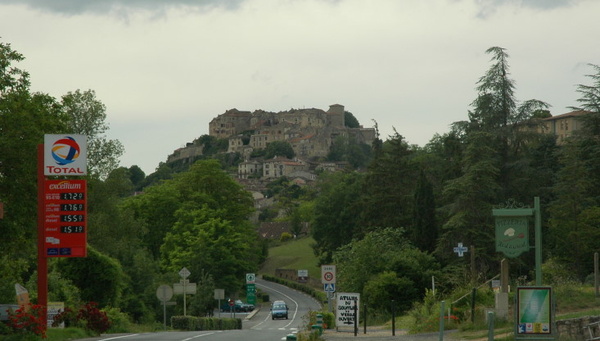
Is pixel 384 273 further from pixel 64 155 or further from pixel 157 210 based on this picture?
pixel 157 210

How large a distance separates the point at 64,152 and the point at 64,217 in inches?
72.0

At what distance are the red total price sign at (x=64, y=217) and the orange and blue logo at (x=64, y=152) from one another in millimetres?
601

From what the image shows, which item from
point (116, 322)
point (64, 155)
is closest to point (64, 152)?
point (64, 155)

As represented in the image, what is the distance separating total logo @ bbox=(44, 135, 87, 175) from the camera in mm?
27391

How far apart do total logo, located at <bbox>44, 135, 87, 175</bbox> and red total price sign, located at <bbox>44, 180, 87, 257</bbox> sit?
13.5 inches

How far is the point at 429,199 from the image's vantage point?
67.0 meters

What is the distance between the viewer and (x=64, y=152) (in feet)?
90.1

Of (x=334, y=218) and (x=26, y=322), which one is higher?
(x=334, y=218)

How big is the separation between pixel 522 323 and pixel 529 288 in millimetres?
694

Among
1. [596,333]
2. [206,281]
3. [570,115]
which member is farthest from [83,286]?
[570,115]

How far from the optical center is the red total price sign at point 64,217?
2733cm

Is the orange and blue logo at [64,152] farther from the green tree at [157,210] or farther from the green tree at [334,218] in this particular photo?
the green tree at [334,218]

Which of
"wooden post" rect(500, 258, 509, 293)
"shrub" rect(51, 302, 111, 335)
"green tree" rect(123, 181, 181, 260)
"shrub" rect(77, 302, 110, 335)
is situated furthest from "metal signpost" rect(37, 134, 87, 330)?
"green tree" rect(123, 181, 181, 260)

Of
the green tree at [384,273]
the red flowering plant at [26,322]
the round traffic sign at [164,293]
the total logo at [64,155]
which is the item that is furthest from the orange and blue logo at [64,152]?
the green tree at [384,273]
